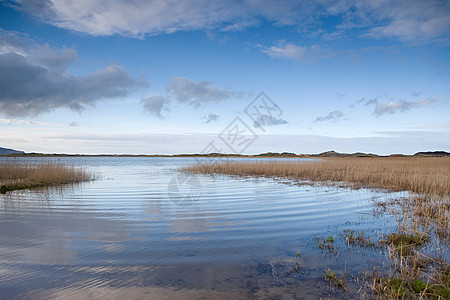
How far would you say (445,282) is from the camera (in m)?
3.42

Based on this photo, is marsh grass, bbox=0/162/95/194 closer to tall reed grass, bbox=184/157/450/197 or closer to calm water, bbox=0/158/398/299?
calm water, bbox=0/158/398/299

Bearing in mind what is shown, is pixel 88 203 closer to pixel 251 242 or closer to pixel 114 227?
pixel 114 227

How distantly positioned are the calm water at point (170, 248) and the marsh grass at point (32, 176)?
4.40 m

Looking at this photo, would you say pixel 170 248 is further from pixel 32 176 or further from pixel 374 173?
pixel 374 173

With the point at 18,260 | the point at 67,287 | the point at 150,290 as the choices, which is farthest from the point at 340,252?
the point at 18,260

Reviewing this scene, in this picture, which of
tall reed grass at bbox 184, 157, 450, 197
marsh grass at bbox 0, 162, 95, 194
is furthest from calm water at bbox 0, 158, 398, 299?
tall reed grass at bbox 184, 157, 450, 197

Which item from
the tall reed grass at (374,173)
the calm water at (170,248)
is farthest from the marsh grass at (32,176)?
the tall reed grass at (374,173)

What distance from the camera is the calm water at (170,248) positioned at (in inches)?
137

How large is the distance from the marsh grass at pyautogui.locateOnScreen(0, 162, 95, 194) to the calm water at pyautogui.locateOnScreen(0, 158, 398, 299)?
4399mm

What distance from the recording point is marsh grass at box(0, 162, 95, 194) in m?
13.5

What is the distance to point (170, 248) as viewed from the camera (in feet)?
16.4

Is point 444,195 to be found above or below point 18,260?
above

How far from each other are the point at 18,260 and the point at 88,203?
17.8 ft

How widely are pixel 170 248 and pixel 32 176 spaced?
43.5 feet
